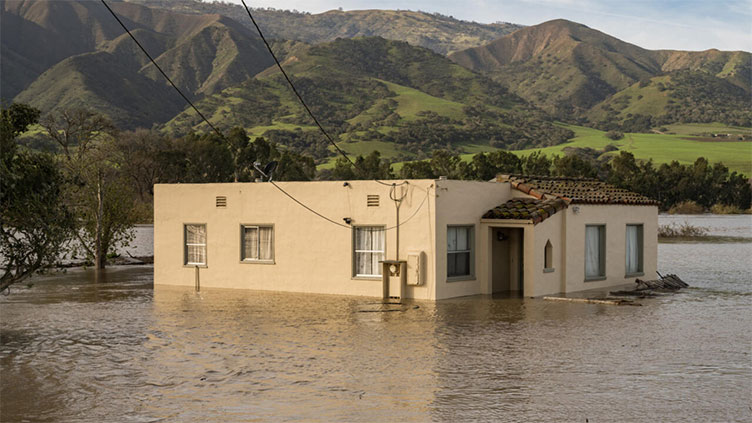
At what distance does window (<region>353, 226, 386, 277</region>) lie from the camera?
23125 mm

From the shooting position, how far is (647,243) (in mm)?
27203

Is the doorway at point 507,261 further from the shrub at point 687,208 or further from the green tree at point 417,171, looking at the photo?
the shrub at point 687,208

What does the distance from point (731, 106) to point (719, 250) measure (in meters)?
151

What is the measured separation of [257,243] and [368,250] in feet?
12.5

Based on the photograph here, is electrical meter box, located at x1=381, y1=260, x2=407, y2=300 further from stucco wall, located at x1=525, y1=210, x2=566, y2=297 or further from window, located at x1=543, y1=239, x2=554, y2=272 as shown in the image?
window, located at x1=543, y1=239, x2=554, y2=272

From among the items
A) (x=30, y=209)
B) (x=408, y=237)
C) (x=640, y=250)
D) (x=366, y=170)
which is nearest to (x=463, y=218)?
(x=408, y=237)

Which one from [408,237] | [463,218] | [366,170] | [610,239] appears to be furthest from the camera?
[366,170]

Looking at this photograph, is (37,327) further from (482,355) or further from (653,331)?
(653,331)

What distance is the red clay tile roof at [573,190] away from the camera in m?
24.5

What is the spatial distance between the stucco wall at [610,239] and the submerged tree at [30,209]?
13615 mm

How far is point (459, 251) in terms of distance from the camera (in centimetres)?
2294

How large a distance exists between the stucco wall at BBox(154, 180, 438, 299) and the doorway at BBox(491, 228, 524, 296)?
295 cm

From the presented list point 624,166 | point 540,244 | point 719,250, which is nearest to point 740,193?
point 624,166

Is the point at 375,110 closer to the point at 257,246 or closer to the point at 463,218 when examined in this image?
the point at 257,246
